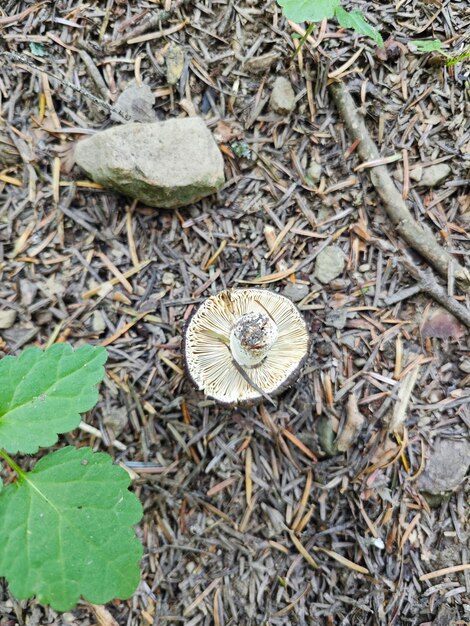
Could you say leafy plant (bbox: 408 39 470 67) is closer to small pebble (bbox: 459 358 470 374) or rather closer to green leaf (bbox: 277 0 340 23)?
green leaf (bbox: 277 0 340 23)

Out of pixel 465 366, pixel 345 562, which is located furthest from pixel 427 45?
pixel 345 562

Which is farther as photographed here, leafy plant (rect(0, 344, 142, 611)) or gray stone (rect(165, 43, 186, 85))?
gray stone (rect(165, 43, 186, 85))

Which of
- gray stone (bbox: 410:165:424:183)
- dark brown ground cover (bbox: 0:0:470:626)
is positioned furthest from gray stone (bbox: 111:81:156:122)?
gray stone (bbox: 410:165:424:183)

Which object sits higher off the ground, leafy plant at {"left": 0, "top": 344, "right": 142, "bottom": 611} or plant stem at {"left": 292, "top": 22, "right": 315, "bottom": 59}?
plant stem at {"left": 292, "top": 22, "right": 315, "bottom": 59}

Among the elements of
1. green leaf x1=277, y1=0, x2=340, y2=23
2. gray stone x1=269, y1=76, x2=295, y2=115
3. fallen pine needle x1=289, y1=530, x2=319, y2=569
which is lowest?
fallen pine needle x1=289, y1=530, x2=319, y2=569

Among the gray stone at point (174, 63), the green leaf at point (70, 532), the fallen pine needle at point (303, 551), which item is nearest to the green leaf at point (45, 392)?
the green leaf at point (70, 532)

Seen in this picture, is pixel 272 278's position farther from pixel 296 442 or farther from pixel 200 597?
pixel 200 597

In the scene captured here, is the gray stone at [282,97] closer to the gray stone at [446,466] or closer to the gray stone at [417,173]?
the gray stone at [417,173]
